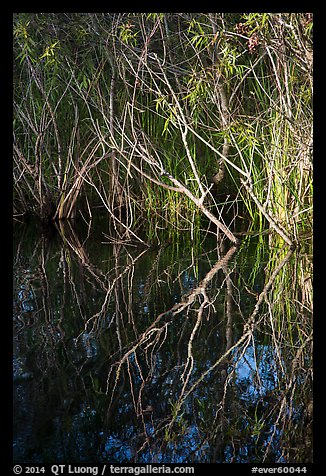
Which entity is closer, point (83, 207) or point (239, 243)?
point (239, 243)

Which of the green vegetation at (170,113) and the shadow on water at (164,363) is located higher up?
the green vegetation at (170,113)

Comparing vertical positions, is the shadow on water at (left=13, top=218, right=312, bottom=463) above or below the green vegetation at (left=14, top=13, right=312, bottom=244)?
below

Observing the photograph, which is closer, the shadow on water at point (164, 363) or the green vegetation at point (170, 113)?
the shadow on water at point (164, 363)

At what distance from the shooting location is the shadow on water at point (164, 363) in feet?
5.97

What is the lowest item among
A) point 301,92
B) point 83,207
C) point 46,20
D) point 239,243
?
point 239,243

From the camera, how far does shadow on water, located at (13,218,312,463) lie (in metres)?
1.82

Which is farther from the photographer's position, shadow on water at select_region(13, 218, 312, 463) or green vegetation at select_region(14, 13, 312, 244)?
green vegetation at select_region(14, 13, 312, 244)

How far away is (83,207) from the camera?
23.0ft

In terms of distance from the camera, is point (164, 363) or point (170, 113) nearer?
point (164, 363)

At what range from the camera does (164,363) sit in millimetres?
2406

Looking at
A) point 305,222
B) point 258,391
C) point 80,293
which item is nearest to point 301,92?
point 305,222

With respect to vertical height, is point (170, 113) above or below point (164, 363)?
above

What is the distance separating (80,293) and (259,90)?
2.55 meters
